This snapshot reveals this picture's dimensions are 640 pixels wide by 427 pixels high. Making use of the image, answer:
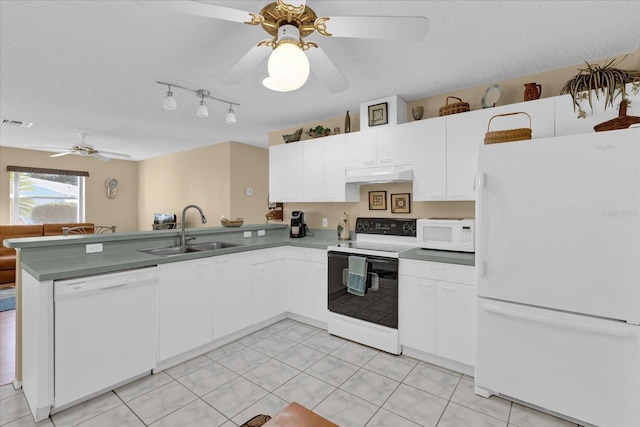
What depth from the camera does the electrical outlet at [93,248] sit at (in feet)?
7.78

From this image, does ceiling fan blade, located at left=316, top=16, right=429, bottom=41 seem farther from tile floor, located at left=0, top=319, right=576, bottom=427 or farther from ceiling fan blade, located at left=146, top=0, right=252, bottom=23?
tile floor, located at left=0, top=319, right=576, bottom=427

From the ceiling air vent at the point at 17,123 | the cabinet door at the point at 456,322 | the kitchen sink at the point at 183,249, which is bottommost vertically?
the cabinet door at the point at 456,322

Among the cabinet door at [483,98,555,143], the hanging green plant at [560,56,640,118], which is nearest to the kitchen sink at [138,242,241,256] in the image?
the cabinet door at [483,98,555,143]

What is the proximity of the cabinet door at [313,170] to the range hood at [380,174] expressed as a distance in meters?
0.38

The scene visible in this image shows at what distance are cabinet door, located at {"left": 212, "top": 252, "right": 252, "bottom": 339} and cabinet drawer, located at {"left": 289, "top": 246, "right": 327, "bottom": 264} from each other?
1.77ft

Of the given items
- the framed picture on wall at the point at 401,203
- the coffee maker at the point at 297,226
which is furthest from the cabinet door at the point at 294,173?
the framed picture on wall at the point at 401,203

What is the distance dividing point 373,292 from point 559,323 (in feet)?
4.31

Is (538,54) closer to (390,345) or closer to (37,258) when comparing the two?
(390,345)

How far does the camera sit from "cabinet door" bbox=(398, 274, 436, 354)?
2.42 metres

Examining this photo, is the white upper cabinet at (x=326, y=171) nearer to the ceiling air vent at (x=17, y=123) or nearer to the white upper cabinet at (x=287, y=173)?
the white upper cabinet at (x=287, y=173)

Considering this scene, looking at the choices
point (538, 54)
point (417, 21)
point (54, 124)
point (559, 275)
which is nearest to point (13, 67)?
point (54, 124)

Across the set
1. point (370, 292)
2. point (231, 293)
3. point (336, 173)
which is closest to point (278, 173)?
point (336, 173)

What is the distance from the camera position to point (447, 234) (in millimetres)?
2535

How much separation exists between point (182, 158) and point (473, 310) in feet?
20.3
